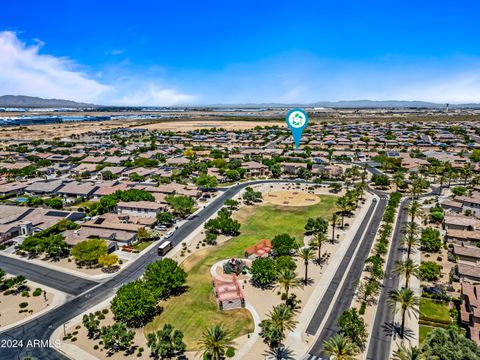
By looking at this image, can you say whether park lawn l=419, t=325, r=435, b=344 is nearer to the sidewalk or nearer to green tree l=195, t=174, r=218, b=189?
the sidewalk

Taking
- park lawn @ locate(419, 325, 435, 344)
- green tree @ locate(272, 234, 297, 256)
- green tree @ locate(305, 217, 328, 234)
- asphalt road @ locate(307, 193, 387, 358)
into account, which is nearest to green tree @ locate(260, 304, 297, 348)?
asphalt road @ locate(307, 193, 387, 358)

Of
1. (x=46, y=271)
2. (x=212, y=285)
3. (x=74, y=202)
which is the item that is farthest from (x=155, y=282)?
(x=74, y=202)

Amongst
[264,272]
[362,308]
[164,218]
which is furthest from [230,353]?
[164,218]

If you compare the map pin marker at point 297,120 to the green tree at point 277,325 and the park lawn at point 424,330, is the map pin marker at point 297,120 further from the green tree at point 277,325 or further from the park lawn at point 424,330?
the park lawn at point 424,330

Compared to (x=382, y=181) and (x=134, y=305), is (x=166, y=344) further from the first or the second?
(x=382, y=181)

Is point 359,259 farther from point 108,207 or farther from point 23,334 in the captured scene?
point 108,207

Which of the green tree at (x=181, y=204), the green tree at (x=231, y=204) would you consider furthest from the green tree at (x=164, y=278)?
the green tree at (x=231, y=204)
